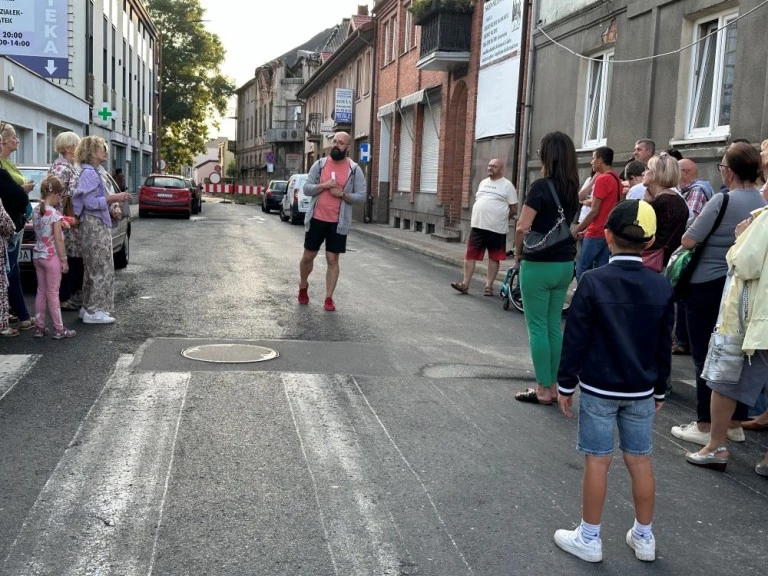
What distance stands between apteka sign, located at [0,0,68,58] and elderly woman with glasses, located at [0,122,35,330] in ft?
31.4

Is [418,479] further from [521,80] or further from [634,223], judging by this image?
[521,80]

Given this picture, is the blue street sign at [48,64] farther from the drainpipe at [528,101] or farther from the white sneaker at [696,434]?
the white sneaker at [696,434]

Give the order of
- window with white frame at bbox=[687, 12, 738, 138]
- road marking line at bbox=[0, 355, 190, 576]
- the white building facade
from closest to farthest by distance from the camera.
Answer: road marking line at bbox=[0, 355, 190, 576], window with white frame at bbox=[687, 12, 738, 138], the white building facade

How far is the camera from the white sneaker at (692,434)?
5328 mm

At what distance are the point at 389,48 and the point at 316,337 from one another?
26.4 meters

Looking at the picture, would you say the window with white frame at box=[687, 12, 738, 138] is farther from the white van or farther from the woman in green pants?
the white van

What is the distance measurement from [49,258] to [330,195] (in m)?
3.25

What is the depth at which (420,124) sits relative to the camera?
2875 centimetres

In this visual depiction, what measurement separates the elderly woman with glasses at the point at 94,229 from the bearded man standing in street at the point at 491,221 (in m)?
4.86

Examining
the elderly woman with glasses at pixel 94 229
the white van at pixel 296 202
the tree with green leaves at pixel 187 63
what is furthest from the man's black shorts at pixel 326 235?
the tree with green leaves at pixel 187 63

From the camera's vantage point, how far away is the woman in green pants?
5.85 meters

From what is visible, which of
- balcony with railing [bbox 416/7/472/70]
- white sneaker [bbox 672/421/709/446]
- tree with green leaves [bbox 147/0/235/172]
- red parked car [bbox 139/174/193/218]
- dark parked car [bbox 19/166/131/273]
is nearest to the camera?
white sneaker [bbox 672/421/709/446]

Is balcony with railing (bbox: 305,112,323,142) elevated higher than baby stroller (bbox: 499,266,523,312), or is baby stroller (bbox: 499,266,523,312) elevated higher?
balcony with railing (bbox: 305,112,323,142)

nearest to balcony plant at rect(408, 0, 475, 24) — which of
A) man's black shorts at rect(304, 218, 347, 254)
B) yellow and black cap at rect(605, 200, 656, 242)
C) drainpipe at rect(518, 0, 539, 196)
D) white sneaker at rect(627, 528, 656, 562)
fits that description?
drainpipe at rect(518, 0, 539, 196)
